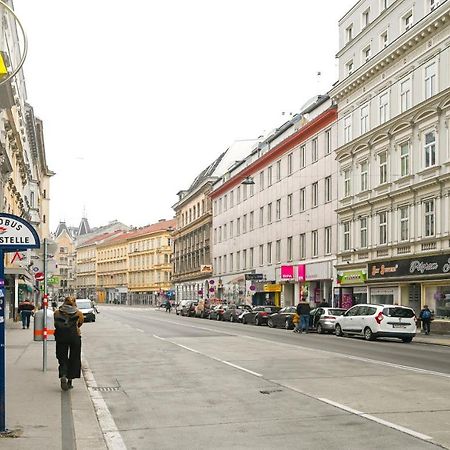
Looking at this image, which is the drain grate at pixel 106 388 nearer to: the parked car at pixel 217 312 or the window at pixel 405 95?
the window at pixel 405 95

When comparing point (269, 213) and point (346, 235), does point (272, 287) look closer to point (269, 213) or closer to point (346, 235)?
point (269, 213)

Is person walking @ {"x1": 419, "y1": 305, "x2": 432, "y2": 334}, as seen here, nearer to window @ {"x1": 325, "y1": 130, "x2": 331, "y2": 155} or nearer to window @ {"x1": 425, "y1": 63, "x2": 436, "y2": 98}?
window @ {"x1": 425, "y1": 63, "x2": 436, "y2": 98}

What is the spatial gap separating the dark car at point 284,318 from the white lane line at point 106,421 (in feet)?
78.2

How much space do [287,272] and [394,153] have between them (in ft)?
57.2

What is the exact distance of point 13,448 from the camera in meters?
7.24

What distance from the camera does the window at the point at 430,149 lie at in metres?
32.8

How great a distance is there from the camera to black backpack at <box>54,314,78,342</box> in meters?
12.0

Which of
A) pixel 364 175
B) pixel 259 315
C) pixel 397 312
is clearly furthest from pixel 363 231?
pixel 397 312

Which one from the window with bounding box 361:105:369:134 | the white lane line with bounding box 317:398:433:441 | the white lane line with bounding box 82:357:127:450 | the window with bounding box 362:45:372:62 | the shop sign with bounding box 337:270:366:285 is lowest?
the white lane line with bounding box 82:357:127:450

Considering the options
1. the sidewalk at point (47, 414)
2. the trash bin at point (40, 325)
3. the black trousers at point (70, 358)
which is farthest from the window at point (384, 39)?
the black trousers at point (70, 358)

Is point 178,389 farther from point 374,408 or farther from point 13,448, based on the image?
point 13,448

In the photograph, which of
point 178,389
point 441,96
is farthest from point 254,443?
point 441,96

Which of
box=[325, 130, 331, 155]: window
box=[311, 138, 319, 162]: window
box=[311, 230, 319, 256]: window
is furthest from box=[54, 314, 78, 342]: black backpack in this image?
box=[311, 138, 319, 162]: window

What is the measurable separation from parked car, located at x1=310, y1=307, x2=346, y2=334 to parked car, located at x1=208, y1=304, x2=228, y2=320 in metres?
18.3
